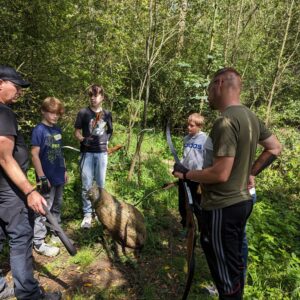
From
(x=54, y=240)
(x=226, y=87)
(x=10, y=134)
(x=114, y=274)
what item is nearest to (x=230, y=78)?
(x=226, y=87)

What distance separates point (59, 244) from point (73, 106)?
430 cm

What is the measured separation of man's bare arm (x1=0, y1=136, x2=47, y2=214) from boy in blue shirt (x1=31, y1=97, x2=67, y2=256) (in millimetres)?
997

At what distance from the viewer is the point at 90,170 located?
436 cm

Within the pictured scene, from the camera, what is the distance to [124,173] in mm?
6340

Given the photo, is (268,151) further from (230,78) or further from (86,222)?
(86,222)

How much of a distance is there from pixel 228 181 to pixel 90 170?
2.55 meters

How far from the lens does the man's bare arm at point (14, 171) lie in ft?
7.52

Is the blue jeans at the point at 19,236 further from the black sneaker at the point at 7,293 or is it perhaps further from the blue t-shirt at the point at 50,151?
the blue t-shirt at the point at 50,151

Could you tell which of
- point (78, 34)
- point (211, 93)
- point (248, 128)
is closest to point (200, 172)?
point (248, 128)

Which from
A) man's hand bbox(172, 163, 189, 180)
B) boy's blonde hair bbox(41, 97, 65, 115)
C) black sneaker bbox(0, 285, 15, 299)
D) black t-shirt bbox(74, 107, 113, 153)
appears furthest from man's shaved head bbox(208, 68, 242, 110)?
black sneaker bbox(0, 285, 15, 299)

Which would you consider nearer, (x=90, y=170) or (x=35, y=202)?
(x=35, y=202)

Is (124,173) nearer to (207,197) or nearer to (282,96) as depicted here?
(207,197)

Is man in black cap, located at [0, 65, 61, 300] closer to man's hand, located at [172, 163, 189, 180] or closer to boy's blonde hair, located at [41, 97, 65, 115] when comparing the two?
boy's blonde hair, located at [41, 97, 65, 115]

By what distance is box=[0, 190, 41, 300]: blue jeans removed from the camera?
2521 mm
